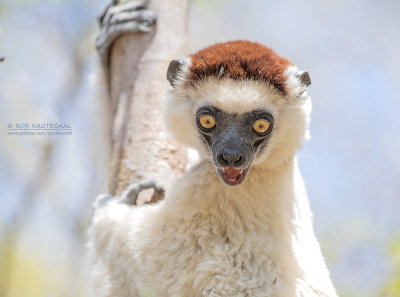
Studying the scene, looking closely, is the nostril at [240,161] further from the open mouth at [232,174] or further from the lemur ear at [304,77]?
the lemur ear at [304,77]

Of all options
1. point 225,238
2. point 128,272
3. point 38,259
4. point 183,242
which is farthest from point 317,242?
point 38,259

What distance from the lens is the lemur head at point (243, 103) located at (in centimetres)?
290

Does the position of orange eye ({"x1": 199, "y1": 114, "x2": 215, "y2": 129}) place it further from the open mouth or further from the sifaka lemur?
the open mouth

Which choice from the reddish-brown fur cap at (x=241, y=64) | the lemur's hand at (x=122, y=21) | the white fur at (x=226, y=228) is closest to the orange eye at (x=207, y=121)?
the white fur at (x=226, y=228)

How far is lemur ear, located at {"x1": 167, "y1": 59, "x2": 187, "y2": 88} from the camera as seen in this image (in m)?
3.08

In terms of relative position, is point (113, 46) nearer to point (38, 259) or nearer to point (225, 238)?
point (225, 238)

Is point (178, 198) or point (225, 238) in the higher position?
point (178, 198)

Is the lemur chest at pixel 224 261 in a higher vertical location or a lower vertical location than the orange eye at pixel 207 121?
lower

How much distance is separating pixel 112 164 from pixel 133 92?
59 cm

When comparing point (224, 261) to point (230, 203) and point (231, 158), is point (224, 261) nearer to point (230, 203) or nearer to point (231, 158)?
point (230, 203)

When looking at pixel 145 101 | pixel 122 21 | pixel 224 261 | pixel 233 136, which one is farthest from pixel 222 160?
pixel 122 21

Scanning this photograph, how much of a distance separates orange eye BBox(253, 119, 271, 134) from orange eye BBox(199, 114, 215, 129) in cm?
27

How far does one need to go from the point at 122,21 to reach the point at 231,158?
1783mm

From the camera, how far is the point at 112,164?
339 cm
